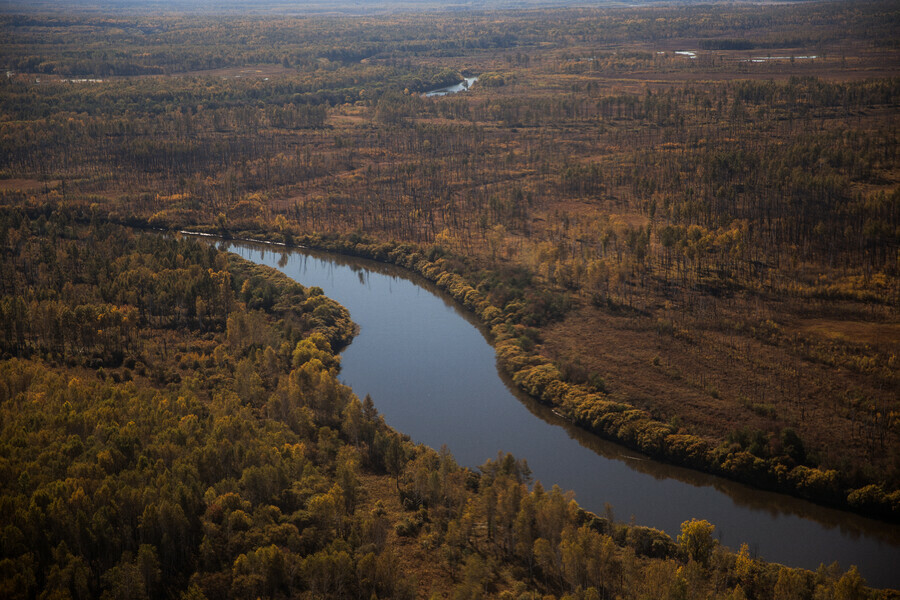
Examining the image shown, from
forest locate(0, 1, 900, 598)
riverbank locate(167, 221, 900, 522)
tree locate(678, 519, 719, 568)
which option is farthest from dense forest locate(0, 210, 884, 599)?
riverbank locate(167, 221, 900, 522)

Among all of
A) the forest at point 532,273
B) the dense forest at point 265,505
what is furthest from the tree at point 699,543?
the forest at point 532,273

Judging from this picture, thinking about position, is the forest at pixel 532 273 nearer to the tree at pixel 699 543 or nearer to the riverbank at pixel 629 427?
the riverbank at pixel 629 427

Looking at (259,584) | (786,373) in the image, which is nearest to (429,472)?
(259,584)

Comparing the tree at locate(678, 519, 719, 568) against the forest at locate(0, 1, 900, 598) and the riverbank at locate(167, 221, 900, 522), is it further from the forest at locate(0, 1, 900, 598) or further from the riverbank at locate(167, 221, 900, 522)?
the riverbank at locate(167, 221, 900, 522)

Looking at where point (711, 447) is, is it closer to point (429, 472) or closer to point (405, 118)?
point (429, 472)

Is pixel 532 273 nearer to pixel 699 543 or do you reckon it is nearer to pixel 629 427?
pixel 629 427
